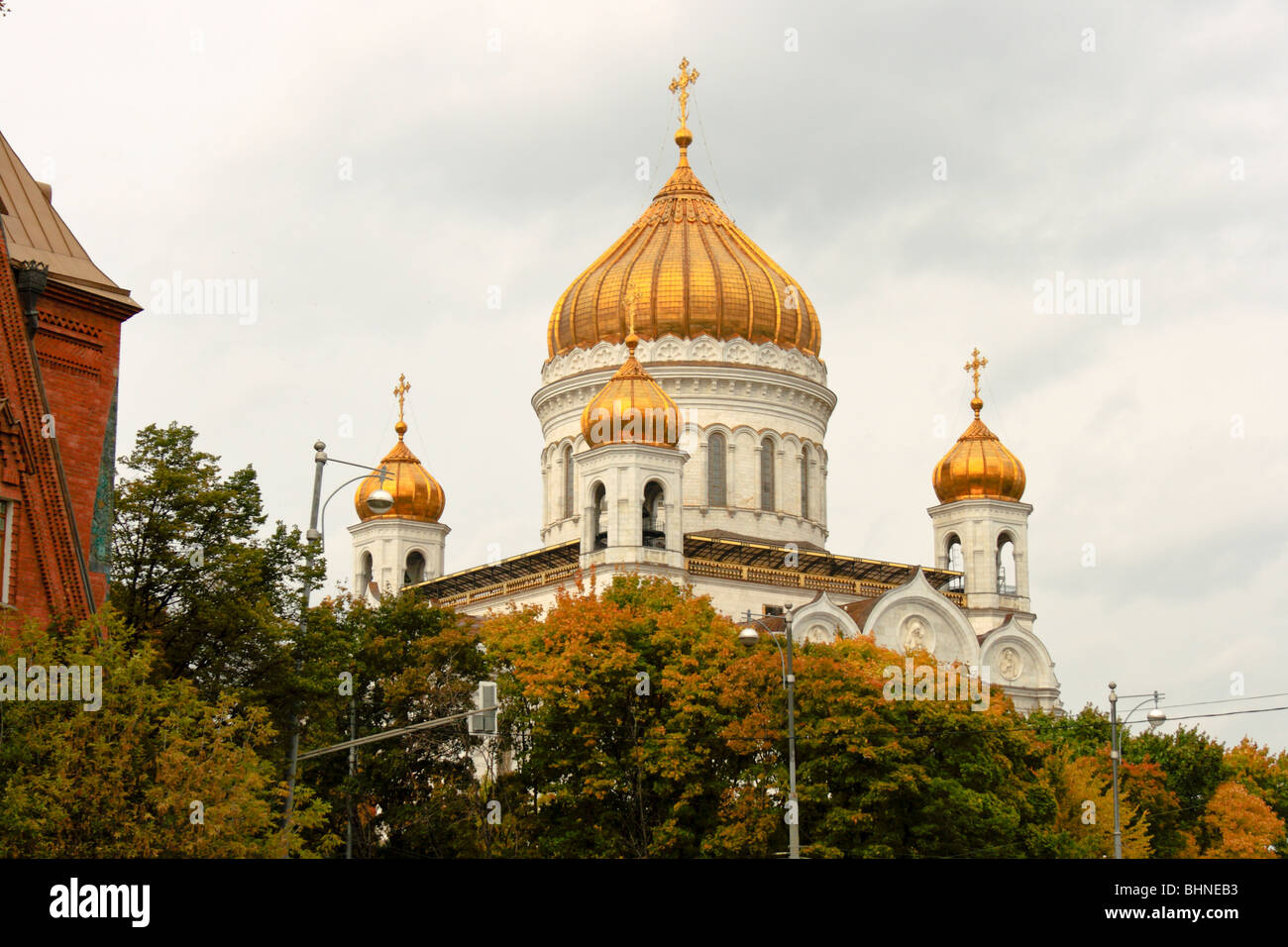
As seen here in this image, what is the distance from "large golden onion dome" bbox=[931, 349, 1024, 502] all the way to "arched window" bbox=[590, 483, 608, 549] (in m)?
17.8

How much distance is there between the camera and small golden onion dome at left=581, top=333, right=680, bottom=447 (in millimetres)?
61312

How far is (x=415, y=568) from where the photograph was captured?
76.8 metres

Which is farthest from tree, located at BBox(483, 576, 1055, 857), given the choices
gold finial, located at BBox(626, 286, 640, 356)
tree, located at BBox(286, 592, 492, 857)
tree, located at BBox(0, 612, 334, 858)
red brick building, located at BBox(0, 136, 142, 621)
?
gold finial, located at BBox(626, 286, 640, 356)

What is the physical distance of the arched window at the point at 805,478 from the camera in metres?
70.6

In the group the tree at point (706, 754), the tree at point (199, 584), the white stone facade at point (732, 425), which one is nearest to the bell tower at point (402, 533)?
the white stone facade at point (732, 425)

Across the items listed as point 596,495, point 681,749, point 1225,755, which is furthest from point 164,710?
point 1225,755

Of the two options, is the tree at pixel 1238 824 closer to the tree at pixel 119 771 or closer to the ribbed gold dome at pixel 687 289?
the ribbed gold dome at pixel 687 289

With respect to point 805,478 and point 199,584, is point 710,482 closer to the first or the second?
point 805,478

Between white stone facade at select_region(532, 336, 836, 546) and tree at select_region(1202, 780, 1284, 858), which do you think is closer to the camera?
tree at select_region(1202, 780, 1284, 858)

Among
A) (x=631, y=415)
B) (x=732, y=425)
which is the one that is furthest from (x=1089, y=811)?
(x=732, y=425)

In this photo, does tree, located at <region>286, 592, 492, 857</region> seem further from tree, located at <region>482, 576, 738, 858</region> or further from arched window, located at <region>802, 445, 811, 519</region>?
arched window, located at <region>802, 445, 811, 519</region>

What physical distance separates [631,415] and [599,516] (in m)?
3.88
